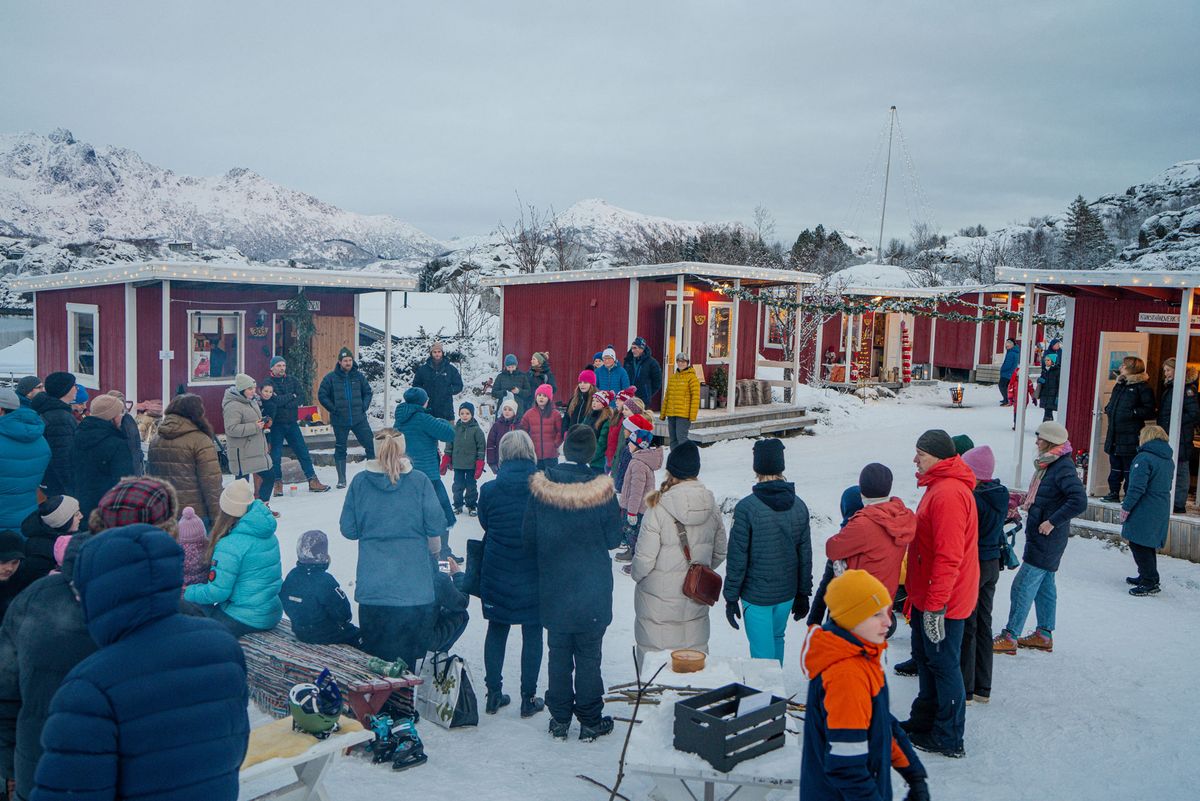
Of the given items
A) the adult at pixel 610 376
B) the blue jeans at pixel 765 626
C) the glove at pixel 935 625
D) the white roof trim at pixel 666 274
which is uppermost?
the white roof trim at pixel 666 274

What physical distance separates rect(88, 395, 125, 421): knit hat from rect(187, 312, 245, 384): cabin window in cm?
633

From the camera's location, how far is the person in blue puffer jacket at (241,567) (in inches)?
189

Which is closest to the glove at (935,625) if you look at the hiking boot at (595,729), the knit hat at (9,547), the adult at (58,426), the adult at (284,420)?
the hiking boot at (595,729)

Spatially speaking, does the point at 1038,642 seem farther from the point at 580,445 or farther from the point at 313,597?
the point at 313,597

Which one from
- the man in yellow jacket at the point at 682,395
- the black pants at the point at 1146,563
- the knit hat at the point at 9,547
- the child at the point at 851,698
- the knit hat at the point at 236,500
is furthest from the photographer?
the man in yellow jacket at the point at 682,395

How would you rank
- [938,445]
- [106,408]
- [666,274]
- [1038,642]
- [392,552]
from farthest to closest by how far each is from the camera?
[666,274]
[106,408]
[1038,642]
[392,552]
[938,445]

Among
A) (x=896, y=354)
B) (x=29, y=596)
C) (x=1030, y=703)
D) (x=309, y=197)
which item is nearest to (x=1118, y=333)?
(x=1030, y=703)

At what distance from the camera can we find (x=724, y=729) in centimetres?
343

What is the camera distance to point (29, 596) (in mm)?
2867

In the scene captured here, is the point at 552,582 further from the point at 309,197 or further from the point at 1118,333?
the point at 309,197

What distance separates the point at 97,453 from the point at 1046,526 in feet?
21.9

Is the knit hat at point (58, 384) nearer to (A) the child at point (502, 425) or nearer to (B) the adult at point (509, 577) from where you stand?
(A) the child at point (502, 425)

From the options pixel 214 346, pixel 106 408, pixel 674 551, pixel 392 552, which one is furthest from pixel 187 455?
pixel 214 346

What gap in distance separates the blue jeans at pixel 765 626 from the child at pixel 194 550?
3.12m
